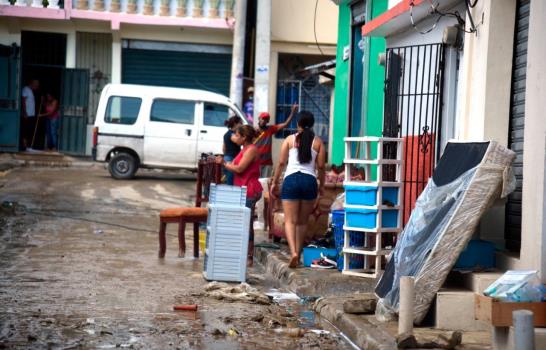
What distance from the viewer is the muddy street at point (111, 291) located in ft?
25.2

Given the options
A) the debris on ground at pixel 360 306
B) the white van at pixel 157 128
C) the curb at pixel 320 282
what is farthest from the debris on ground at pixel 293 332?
the white van at pixel 157 128

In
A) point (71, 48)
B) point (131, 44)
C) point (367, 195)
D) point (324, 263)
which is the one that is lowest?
point (324, 263)

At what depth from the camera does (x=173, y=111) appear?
22859 mm

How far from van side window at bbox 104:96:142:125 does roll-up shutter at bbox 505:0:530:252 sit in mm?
14372

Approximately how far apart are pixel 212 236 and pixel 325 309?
2.13 m

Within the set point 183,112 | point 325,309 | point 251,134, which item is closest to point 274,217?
point 251,134

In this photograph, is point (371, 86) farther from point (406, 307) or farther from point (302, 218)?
point (406, 307)

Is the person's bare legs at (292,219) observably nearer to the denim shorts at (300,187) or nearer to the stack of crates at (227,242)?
the denim shorts at (300,187)

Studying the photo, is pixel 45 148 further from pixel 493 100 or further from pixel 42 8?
pixel 493 100

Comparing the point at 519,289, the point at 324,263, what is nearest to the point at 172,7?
the point at 324,263

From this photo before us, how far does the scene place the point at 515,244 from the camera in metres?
8.88

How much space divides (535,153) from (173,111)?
616 inches

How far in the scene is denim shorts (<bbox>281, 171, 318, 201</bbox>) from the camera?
1153cm

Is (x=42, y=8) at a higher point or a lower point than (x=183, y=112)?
higher
